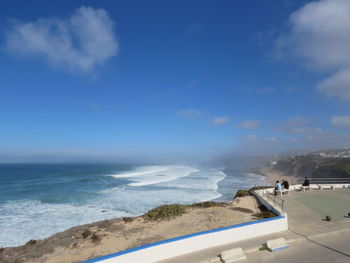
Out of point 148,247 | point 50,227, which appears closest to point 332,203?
point 148,247

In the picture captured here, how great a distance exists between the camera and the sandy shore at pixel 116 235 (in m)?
9.38

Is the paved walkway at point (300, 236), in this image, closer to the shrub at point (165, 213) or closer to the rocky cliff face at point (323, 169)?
the shrub at point (165, 213)

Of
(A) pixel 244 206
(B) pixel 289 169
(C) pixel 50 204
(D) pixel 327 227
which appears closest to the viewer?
(D) pixel 327 227

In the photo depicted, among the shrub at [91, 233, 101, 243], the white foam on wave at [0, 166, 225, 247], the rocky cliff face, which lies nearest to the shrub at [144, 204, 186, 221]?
the shrub at [91, 233, 101, 243]

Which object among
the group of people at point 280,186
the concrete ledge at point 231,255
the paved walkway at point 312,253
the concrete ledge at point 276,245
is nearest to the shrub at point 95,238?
the concrete ledge at point 231,255

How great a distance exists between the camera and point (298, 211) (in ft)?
33.6

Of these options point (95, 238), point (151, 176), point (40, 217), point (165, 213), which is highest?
point (165, 213)

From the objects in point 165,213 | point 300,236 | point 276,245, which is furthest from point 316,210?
point 165,213

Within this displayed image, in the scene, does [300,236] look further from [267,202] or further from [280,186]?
[280,186]

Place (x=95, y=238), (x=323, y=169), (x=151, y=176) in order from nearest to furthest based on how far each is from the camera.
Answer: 1. (x=95, y=238)
2. (x=323, y=169)
3. (x=151, y=176)

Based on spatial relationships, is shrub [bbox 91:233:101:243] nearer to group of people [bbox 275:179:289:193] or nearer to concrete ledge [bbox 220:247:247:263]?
concrete ledge [bbox 220:247:247:263]

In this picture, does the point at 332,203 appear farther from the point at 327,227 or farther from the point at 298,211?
the point at 327,227

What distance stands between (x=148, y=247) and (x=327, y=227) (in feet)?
22.5

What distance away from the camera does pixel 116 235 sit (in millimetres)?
10734
